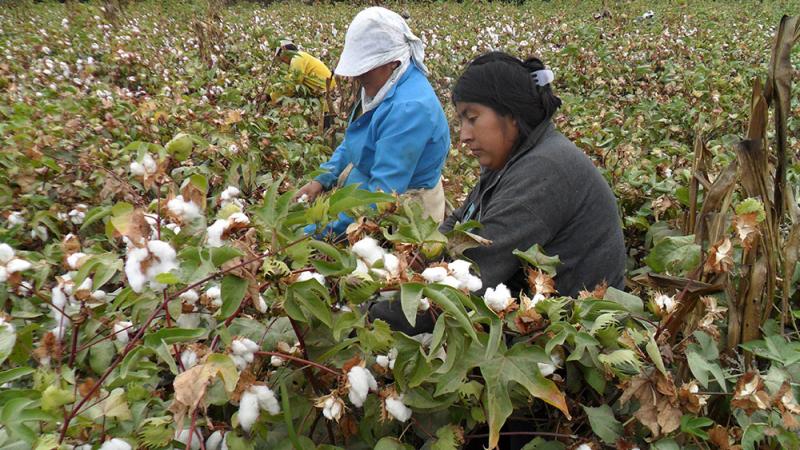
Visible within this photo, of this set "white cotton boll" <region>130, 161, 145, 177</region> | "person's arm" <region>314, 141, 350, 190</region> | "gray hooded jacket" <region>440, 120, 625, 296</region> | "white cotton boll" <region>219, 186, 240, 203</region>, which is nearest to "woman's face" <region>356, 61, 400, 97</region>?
"person's arm" <region>314, 141, 350, 190</region>

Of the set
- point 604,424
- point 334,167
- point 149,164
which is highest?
point 149,164

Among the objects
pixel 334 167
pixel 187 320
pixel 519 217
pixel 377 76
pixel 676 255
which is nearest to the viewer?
pixel 187 320

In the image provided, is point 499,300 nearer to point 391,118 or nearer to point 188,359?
point 188,359

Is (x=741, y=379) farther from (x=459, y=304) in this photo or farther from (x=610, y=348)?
(x=459, y=304)

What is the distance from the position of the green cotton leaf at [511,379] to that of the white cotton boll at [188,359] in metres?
0.41

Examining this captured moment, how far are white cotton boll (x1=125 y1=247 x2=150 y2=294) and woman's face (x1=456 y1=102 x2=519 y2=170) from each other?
3.58ft

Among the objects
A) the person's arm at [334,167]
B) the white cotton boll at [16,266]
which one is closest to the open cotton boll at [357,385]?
the white cotton boll at [16,266]

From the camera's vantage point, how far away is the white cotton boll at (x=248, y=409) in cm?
86

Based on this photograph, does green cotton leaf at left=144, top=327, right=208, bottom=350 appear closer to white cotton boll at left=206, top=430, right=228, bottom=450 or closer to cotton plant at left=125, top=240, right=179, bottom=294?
cotton plant at left=125, top=240, right=179, bottom=294

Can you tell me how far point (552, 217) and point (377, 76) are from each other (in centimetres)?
107

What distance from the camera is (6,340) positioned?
96 centimetres

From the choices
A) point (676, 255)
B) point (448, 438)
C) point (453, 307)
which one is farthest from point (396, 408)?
point (676, 255)

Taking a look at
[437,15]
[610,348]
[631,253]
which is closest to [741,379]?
[610,348]

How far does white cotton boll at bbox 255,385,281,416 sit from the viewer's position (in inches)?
34.4
